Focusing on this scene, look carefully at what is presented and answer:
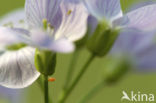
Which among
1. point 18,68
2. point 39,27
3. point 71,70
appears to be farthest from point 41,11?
point 71,70

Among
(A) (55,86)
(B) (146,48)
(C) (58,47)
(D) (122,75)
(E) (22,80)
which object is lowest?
(A) (55,86)

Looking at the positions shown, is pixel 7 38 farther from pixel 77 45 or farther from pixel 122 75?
pixel 122 75

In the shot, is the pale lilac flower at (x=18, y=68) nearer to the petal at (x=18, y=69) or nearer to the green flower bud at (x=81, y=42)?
the petal at (x=18, y=69)

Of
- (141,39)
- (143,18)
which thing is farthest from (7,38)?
(141,39)

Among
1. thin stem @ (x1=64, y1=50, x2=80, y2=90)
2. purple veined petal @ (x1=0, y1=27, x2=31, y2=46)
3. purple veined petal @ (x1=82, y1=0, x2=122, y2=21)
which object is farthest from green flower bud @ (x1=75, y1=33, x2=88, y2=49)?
purple veined petal @ (x1=0, y1=27, x2=31, y2=46)

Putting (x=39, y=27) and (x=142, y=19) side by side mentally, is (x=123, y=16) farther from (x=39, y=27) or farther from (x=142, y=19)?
(x=39, y=27)

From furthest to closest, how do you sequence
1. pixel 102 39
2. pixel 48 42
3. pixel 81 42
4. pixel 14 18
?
pixel 14 18 → pixel 81 42 → pixel 102 39 → pixel 48 42
